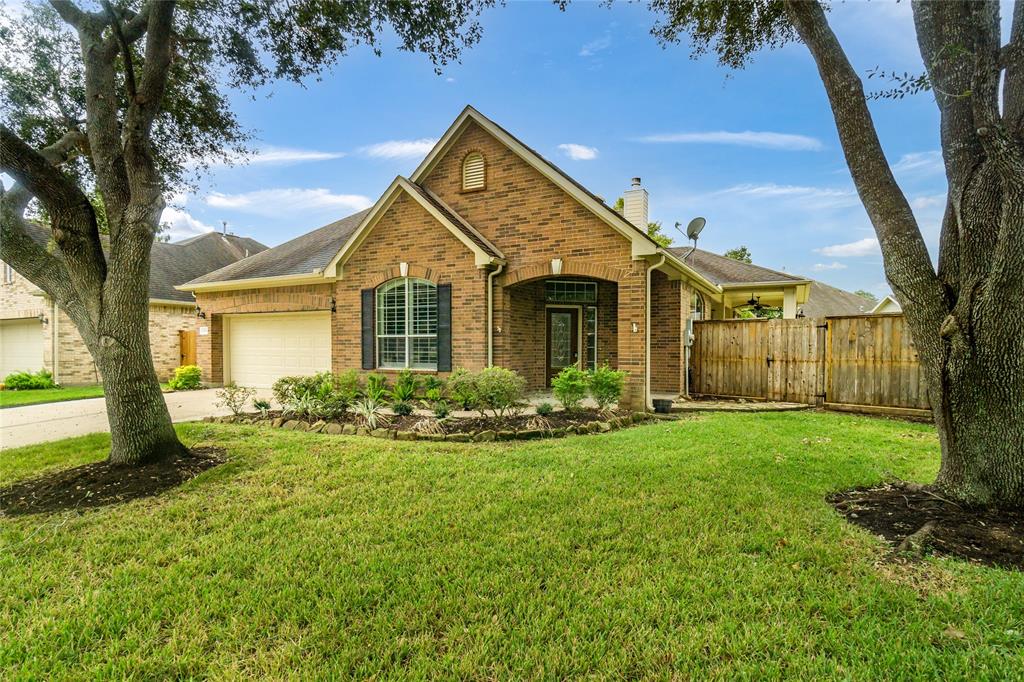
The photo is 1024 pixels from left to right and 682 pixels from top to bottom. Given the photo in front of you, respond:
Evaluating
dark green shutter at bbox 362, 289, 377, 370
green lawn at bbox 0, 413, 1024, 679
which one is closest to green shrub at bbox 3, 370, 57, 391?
dark green shutter at bbox 362, 289, 377, 370

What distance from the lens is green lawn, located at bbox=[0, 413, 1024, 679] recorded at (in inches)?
95.1

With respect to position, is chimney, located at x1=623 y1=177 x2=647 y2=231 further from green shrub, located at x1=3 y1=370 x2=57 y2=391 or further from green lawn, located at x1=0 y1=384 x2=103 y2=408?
green shrub, located at x1=3 y1=370 x2=57 y2=391

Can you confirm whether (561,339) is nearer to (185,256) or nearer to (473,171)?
(473,171)

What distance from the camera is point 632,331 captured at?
9.74 meters

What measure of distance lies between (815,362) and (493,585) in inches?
404

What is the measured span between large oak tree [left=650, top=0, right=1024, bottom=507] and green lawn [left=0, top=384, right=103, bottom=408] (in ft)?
56.7

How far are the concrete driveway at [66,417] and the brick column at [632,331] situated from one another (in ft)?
28.7

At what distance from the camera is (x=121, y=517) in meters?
4.34

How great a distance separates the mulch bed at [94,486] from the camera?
4.64 metres

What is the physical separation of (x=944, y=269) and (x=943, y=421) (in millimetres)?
1433

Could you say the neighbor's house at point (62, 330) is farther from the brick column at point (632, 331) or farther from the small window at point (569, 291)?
the brick column at point (632, 331)

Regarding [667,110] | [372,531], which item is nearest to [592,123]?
[667,110]

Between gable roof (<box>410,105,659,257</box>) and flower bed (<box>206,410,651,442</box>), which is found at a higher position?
gable roof (<box>410,105,659,257</box>)

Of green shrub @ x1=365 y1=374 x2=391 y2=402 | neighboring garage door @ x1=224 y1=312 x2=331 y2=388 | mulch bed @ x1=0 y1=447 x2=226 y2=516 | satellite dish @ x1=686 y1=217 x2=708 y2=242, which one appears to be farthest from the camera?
satellite dish @ x1=686 y1=217 x2=708 y2=242
